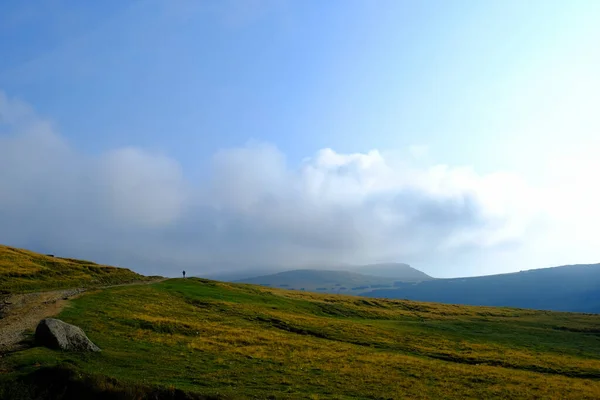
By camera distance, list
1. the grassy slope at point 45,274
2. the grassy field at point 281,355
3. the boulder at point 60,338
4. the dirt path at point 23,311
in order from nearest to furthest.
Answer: the grassy field at point 281,355 → the boulder at point 60,338 → the dirt path at point 23,311 → the grassy slope at point 45,274

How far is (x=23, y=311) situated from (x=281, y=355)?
2880 centimetres

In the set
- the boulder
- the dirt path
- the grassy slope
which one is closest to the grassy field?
the boulder

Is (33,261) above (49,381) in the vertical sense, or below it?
above

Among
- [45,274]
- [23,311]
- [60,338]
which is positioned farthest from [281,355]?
[45,274]

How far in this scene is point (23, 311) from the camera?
1829 inches

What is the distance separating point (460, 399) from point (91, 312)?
3857 centimetres

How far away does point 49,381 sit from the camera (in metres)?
23.2

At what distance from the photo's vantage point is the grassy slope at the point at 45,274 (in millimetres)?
65825

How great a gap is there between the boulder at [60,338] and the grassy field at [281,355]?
100cm

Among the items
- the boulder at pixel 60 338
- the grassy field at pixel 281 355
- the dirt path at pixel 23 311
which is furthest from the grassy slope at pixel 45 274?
the boulder at pixel 60 338

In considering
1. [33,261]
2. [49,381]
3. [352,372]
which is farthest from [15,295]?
[352,372]

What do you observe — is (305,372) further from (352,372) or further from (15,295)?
(15,295)

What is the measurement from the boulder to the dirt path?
1670 mm

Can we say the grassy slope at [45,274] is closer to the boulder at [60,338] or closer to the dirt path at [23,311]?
the dirt path at [23,311]
